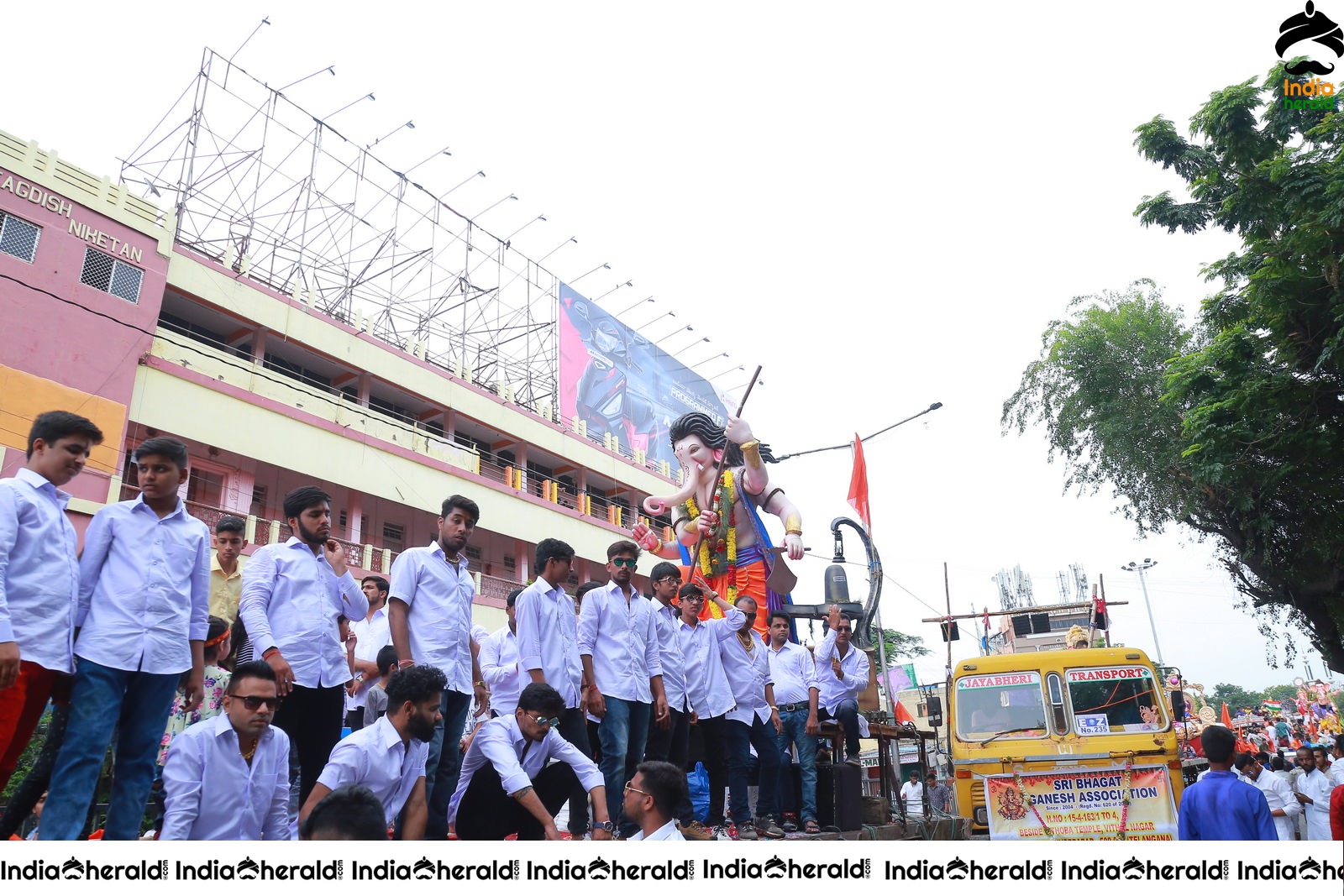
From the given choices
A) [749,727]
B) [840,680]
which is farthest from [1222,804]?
[840,680]

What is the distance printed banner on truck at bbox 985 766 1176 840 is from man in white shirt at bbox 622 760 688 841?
193 inches

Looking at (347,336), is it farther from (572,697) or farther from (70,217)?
(572,697)

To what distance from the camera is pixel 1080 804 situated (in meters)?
7.64

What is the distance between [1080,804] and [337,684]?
630cm

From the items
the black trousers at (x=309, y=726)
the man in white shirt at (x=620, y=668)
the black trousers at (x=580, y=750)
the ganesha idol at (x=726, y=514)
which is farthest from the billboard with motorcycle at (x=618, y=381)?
the black trousers at (x=309, y=726)

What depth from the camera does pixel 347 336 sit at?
2048cm

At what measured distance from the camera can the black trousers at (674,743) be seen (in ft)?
19.0

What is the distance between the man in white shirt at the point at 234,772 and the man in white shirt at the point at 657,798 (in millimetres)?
1427

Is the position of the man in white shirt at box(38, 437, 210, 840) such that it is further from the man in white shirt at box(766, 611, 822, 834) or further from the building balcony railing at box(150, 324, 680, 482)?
the building balcony railing at box(150, 324, 680, 482)

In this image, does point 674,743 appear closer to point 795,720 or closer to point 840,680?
point 795,720

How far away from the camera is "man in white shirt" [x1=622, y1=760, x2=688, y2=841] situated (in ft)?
12.4

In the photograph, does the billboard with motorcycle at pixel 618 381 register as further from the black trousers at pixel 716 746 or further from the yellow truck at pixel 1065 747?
the black trousers at pixel 716 746

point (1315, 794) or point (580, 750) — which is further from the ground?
point (580, 750)

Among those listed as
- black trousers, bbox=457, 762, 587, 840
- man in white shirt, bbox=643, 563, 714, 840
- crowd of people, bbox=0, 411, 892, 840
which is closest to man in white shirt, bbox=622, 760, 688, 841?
crowd of people, bbox=0, 411, 892, 840
